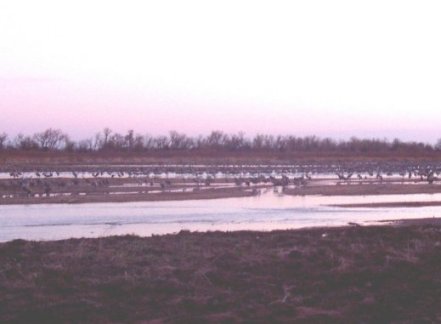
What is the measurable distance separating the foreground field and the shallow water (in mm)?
4331

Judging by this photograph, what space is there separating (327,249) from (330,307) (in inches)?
175

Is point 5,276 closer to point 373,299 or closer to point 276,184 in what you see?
point 373,299

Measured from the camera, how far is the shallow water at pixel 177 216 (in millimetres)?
20741

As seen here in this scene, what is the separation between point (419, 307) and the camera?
1032cm

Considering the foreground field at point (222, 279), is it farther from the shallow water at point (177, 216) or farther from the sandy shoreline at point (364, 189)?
the sandy shoreline at point (364, 189)

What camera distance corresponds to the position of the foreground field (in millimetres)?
10094

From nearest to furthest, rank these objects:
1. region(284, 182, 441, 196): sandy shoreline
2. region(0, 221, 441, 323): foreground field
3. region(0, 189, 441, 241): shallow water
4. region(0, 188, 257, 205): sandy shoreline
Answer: region(0, 221, 441, 323): foreground field
region(0, 189, 441, 241): shallow water
region(0, 188, 257, 205): sandy shoreline
region(284, 182, 441, 196): sandy shoreline

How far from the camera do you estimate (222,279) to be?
1205 cm

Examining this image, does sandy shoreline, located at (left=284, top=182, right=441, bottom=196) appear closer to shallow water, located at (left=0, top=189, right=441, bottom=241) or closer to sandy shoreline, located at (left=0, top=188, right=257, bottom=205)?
sandy shoreline, located at (left=0, top=188, right=257, bottom=205)

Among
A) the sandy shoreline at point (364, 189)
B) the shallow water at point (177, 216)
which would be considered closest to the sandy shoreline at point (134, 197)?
the shallow water at point (177, 216)

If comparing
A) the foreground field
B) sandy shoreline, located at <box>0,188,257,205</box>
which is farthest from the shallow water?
the foreground field

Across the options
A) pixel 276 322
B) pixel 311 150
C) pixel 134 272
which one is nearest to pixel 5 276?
pixel 134 272

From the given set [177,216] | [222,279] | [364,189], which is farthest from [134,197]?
[222,279]

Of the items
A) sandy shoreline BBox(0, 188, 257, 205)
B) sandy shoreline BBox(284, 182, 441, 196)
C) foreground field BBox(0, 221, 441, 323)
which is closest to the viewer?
foreground field BBox(0, 221, 441, 323)
